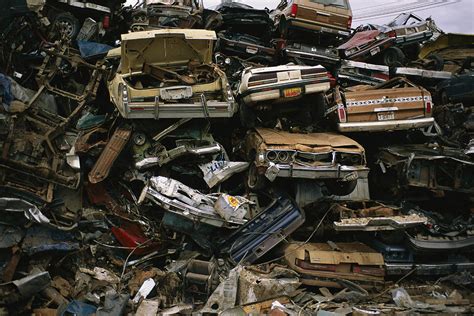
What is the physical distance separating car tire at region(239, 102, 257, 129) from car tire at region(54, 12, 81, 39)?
5179 millimetres

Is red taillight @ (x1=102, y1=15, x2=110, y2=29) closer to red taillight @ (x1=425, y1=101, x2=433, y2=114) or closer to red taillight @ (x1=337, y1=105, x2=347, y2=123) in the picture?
red taillight @ (x1=337, y1=105, x2=347, y2=123)

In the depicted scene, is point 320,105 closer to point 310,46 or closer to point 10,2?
point 310,46

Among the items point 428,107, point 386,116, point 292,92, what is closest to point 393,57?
point 428,107

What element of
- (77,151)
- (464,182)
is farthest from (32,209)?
(464,182)

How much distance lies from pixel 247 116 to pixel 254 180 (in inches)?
50.7

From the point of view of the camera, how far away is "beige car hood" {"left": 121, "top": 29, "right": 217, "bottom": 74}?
8.80 m

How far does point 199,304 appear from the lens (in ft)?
23.0

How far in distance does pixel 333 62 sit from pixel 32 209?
7349 millimetres

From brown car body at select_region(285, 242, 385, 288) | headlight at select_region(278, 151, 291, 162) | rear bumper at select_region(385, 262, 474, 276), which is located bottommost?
rear bumper at select_region(385, 262, 474, 276)

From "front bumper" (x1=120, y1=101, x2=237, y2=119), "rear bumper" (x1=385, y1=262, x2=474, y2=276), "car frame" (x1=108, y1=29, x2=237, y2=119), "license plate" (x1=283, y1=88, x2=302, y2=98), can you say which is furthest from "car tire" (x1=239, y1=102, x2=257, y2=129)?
"rear bumper" (x1=385, y1=262, x2=474, y2=276)

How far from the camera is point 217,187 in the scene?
852 cm

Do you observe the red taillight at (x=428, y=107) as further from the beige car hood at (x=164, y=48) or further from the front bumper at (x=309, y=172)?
the beige car hood at (x=164, y=48)

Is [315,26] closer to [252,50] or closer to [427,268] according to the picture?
[252,50]

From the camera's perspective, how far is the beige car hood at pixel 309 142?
7938 mm
